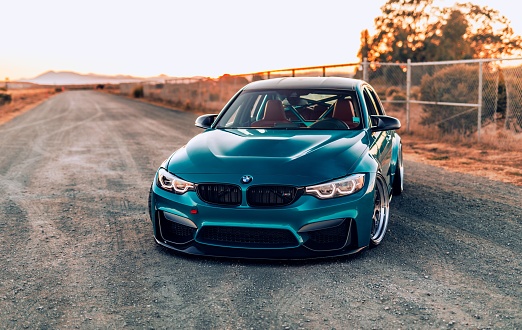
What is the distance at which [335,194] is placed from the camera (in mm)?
4559

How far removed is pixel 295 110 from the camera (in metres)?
6.49

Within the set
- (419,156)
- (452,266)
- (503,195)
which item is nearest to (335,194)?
(452,266)

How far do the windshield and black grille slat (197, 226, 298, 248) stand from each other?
1675mm

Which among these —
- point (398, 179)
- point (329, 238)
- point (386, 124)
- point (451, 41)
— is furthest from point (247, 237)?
point (451, 41)

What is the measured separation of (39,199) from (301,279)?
14.9 feet

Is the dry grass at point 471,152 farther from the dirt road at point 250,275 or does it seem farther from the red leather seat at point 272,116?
the red leather seat at point 272,116

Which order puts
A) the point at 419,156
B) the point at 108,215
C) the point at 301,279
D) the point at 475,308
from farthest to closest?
the point at 419,156 → the point at 108,215 → the point at 301,279 → the point at 475,308

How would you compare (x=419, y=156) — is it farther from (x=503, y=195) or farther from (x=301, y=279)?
(x=301, y=279)

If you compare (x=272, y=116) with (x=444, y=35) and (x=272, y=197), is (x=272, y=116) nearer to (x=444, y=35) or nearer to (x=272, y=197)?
(x=272, y=197)

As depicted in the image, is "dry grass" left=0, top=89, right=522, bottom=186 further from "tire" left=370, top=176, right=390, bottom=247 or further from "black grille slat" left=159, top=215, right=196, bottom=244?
"black grille slat" left=159, top=215, right=196, bottom=244

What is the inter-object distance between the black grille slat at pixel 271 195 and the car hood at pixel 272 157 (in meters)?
0.06

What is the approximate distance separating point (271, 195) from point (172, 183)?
0.87 m

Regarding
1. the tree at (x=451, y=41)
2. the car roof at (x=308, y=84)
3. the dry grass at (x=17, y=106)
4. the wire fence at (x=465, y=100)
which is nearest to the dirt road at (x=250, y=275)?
the car roof at (x=308, y=84)

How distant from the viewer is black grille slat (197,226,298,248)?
4.53m
